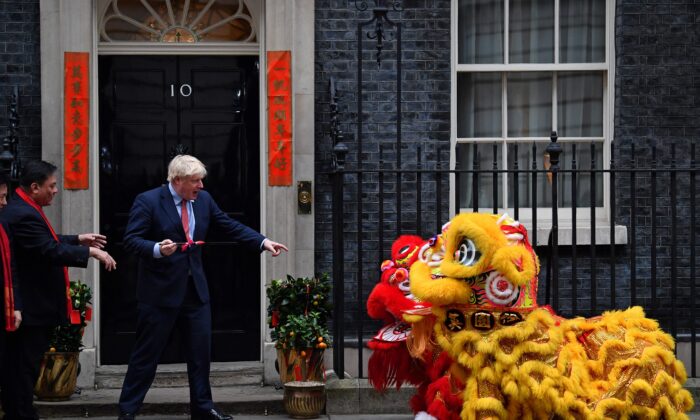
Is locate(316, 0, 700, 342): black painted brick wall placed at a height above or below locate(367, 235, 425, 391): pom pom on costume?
above

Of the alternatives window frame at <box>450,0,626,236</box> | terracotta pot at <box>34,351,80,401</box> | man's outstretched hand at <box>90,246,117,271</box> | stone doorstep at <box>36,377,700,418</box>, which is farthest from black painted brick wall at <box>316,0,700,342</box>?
man's outstretched hand at <box>90,246,117,271</box>

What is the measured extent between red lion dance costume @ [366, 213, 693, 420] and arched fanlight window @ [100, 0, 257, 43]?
3668mm

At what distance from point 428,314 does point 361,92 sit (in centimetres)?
306

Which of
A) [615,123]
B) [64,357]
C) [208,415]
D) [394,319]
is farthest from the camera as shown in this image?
[615,123]

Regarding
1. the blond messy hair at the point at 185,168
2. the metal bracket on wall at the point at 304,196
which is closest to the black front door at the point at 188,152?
the metal bracket on wall at the point at 304,196

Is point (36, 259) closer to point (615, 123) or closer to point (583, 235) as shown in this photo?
point (583, 235)

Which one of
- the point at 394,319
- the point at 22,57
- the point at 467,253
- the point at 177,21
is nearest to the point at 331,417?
the point at 394,319

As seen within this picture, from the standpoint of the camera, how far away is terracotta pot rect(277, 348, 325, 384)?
8.35m

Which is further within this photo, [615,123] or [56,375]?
[615,123]

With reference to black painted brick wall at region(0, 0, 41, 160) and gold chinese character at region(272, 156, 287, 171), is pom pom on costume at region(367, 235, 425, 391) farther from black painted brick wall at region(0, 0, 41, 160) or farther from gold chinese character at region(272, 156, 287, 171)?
black painted brick wall at region(0, 0, 41, 160)

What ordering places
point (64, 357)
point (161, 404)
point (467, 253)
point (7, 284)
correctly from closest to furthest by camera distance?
1. point (467, 253)
2. point (7, 284)
3. point (64, 357)
4. point (161, 404)

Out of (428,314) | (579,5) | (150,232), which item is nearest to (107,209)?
(150,232)

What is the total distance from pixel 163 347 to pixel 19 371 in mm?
947

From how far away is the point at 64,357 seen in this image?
849cm
